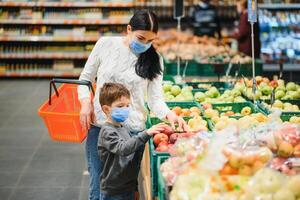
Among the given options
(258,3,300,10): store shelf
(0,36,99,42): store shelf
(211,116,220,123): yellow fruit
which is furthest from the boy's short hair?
(0,36,99,42): store shelf

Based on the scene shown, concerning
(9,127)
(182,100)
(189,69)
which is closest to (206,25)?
(189,69)

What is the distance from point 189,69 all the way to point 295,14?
4.29 meters

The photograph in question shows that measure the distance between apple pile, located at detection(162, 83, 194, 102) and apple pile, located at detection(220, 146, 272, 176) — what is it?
2.46 meters

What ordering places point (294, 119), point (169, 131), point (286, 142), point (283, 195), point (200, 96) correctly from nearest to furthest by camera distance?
point (283, 195) → point (286, 142) → point (169, 131) → point (294, 119) → point (200, 96)

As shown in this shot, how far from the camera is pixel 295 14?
1073cm

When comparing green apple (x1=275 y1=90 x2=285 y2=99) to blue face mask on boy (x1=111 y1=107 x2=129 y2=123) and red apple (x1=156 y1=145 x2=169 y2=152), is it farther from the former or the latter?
blue face mask on boy (x1=111 y1=107 x2=129 y2=123)

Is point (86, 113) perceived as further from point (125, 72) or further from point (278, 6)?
point (278, 6)

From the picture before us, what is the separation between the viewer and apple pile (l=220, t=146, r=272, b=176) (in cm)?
246

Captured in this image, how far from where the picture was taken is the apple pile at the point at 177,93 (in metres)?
5.02

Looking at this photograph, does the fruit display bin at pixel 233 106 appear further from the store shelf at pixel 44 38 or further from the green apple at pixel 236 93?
the store shelf at pixel 44 38

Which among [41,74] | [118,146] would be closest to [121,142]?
[118,146]

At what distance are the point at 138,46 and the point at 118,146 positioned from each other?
68cm

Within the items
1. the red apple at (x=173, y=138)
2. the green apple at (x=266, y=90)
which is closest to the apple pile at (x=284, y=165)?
the red apple at (x=173, y=138)

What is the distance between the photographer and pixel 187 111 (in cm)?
429
